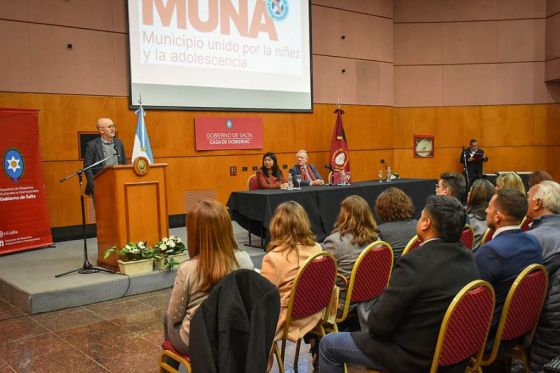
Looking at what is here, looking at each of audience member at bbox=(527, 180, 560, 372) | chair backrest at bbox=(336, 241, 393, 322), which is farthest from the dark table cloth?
audience member at bbox=(527, 180, 560, 372)

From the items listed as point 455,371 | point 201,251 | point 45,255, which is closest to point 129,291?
point 45,255

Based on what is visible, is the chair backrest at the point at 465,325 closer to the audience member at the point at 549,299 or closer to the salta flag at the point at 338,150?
the audience member at the point at 549,299

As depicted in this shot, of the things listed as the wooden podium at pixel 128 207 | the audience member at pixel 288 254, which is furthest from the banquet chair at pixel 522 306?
the wooden podium at pixel 128 207

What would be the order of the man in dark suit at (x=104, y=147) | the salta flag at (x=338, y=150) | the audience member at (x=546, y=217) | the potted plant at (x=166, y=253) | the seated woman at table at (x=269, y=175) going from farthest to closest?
the salta flag at (x=338, y=150), the seated woman at table at (x=269, y=175), the man in dark suit at (x=104, y=147), the potted plant at (x=166, y=253), the audience member at (x=546, y=217)

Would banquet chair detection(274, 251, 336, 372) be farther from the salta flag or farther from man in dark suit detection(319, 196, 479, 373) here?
the salta flag

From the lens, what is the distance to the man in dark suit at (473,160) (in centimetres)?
1079

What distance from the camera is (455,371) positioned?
199 cm

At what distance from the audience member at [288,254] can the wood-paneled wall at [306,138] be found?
500 cm

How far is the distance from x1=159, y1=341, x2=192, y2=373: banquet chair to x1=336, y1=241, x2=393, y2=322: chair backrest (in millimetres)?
968

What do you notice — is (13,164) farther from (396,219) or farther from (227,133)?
(396,219)

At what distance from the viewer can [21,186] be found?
230 inches

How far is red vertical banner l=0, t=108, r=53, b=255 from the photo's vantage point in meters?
5.68

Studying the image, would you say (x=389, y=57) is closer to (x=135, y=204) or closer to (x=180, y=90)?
(x=180, y=90)

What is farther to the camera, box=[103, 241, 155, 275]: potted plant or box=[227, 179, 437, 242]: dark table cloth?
box=[227, 179, 437, 242]: dark table cloth
